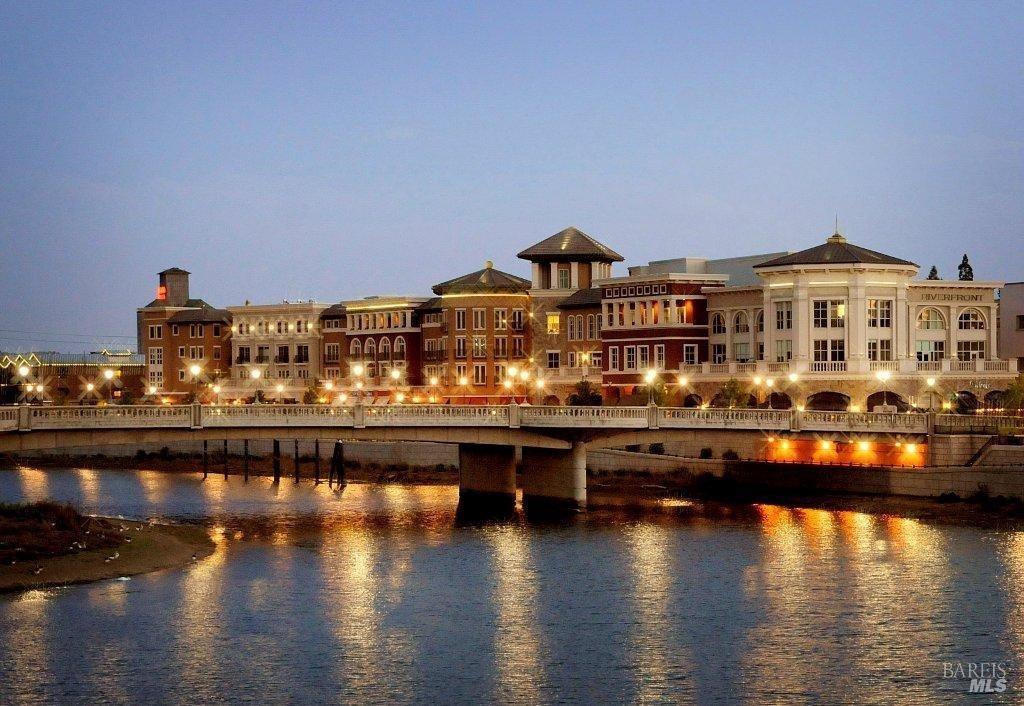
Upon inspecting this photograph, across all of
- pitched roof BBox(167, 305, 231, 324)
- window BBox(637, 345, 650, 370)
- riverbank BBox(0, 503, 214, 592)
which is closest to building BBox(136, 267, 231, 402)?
pitched roof BBox(167, 305, 231, 324)

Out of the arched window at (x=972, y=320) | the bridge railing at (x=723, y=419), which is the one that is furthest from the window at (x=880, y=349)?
the bridge railing at (x=723, y=419)

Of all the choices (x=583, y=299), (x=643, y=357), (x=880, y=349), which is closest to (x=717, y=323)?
(x=643, y=357)

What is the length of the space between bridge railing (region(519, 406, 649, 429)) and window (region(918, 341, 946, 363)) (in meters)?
40.2

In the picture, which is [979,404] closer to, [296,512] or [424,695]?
[296,512]

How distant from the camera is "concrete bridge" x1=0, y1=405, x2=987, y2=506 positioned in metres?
83.1

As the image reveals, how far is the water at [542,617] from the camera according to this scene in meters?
50.4

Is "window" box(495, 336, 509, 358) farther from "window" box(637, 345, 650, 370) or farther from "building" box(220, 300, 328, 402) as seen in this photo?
"building" box(220, 300, 328, 402)

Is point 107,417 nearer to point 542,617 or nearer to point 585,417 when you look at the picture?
point 585,417

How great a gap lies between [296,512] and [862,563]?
3639 cm

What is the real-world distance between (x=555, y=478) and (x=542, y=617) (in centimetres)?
3794

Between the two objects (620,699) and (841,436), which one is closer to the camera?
(620,699)

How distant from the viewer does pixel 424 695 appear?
162ft

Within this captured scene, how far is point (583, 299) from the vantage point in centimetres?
15138

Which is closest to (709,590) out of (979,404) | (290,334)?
(979,404)
